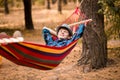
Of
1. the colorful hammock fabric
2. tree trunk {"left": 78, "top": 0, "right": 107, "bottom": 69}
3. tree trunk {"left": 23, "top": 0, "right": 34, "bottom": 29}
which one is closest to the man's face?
the colorful hammock fabric

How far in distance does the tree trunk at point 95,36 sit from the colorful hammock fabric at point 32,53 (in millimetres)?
2343

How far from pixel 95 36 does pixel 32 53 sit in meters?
3.38

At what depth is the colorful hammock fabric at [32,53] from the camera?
16.0 ft

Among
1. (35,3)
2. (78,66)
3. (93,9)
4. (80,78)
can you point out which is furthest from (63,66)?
(35,3)

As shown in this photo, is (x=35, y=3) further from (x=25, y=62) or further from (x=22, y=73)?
(x=25, y=62)

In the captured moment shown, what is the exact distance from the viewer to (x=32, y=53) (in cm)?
520

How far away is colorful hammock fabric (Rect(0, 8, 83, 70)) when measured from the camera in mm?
4874

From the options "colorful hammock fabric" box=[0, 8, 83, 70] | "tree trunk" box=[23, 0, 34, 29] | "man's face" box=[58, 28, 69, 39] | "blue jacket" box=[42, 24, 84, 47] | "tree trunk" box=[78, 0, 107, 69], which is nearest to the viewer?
"colorful hammock fabric" box=[0, 8, 83, 70]

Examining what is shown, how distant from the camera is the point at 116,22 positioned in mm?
8227

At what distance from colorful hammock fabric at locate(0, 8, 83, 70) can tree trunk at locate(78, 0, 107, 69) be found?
234cm

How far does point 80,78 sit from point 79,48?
3453 millimetres

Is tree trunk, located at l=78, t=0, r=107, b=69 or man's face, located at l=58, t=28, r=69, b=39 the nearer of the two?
man's face, located at l=58, t=28, r=69, b=39

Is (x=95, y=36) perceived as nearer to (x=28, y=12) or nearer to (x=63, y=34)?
(x=63, y=34)

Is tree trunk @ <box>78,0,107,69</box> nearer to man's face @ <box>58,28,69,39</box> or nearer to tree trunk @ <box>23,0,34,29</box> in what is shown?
man's face @ <box>58,28,69,39</box>
